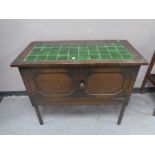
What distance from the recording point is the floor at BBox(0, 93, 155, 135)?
52.7 inches

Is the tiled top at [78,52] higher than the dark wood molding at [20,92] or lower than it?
higher

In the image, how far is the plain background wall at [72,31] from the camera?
1343 mm

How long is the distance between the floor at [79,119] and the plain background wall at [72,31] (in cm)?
61

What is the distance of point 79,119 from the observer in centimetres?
145

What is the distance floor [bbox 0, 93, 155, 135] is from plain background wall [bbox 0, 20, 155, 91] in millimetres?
606

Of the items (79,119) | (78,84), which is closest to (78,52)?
(78,84)

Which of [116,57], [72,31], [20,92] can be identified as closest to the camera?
[116,57]

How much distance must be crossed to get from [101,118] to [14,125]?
84cm

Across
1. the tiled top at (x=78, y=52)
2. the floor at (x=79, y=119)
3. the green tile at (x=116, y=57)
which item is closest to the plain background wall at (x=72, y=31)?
the tiled top at (x=78, y=52)

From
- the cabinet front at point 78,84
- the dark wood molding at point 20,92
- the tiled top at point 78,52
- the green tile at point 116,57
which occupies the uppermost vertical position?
the green tile at point 116,57

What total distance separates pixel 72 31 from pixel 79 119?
85 cm

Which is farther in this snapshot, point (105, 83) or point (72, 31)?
point (72, 31)

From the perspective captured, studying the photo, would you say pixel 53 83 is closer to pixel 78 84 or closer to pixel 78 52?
pixel 78 84

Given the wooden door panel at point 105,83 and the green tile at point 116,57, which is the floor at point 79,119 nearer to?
the wooden door panel at point 105,83
